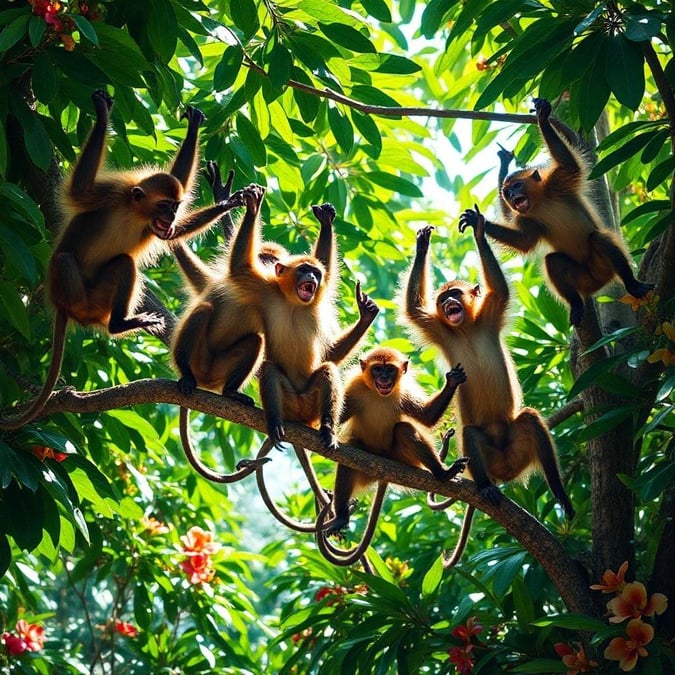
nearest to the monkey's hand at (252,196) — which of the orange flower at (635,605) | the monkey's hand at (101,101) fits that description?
the monkey's hand at (101,101)

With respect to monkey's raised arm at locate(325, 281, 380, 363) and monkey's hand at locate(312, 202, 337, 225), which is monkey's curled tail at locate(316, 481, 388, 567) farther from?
monkey's hand at locate(312, 202, 337, 225)

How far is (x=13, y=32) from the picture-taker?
477 cm

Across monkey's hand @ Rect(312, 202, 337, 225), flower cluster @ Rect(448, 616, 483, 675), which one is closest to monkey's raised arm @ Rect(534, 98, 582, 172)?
monkey's hand @ Rect(312, 202, 337, 225)

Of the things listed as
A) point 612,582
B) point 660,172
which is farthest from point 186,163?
point 612,582

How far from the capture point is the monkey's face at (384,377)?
7.21 metres

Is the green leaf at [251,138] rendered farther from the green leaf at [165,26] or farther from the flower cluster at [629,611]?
the flower cluster at [629,611]

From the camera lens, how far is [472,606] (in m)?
7.22

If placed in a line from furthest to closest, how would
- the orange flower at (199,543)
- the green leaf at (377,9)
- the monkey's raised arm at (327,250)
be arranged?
the orange flower at (199,543)
the monkey's raised arm at (327,250)
the green leaf at (377,9)

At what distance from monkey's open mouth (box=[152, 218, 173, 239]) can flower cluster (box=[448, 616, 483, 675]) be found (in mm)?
3226

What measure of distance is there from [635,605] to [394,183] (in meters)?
3.76

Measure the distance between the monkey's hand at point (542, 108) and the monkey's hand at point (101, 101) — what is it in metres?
2.83

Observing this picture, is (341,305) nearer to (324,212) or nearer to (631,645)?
(324,212)

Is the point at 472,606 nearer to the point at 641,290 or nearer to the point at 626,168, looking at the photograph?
the point at 641,290

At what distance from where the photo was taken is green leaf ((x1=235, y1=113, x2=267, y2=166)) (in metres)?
6.78
